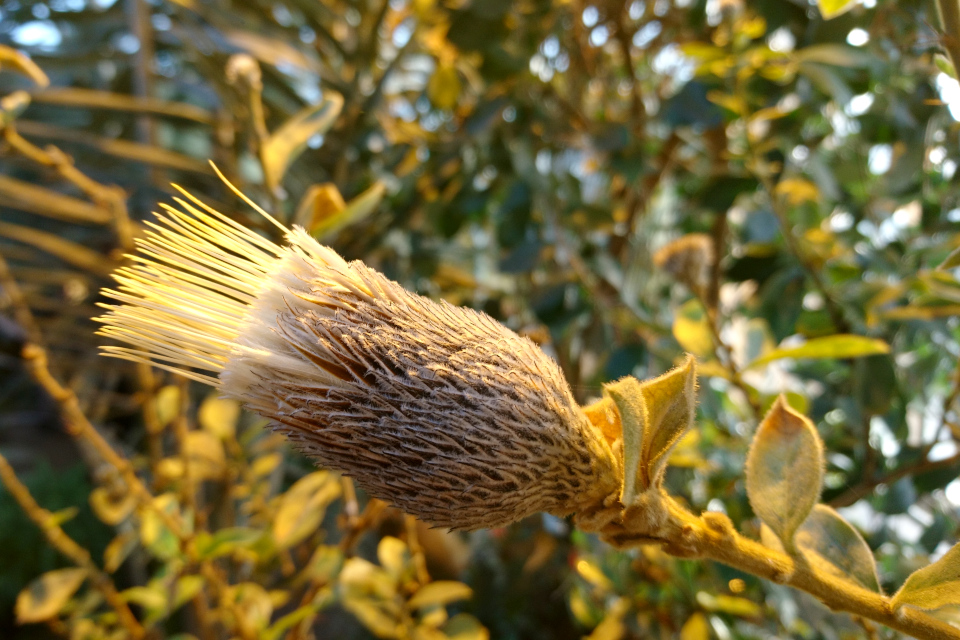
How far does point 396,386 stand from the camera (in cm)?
34

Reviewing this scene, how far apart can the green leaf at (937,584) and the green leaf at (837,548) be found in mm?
54

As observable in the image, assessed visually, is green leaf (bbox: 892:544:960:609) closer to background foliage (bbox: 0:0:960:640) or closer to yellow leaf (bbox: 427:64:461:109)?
background foliage (bbox: 0:0:960:640)

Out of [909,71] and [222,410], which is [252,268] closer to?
[222,410]

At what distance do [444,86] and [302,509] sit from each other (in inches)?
29.2

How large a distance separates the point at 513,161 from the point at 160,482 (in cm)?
86

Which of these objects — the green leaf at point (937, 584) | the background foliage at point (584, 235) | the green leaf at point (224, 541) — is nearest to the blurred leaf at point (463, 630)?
the background foliage at point (584, 235)

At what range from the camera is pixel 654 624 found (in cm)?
100

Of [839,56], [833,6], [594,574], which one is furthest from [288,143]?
[594,574]

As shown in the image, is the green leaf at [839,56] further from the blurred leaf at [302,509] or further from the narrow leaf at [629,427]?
the blurred leaf at [302,509]

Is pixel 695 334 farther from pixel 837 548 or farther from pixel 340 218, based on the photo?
pixel 340 218

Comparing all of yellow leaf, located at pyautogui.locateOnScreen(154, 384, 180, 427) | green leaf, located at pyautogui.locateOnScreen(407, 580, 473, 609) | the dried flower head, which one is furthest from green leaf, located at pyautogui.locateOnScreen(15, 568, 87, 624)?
the dried flower head

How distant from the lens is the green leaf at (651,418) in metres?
0.31

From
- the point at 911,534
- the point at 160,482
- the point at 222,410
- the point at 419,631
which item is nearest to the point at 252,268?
the point at 419,631

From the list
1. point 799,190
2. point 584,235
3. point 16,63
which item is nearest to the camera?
point 16,63
